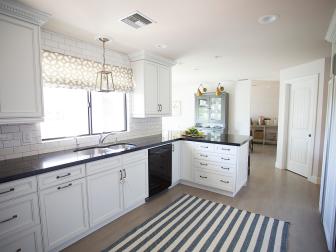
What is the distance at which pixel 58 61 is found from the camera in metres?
2.34

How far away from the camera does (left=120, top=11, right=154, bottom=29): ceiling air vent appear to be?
1.93 metres

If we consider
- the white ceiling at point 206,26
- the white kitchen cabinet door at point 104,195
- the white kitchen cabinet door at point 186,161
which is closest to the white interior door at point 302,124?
the white ceiling at point 206,26

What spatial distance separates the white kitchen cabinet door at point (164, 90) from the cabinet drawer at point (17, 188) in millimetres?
2367

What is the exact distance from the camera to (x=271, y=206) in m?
2.72

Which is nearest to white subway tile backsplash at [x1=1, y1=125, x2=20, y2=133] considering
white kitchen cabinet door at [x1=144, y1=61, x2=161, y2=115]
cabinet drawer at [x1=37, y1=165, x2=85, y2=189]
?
cabinet drawer at [x1=37, y1=165, x2=85, y2=189]

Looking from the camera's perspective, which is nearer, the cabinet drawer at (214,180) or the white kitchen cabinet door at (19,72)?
the white kitchen cabinet door at (19,72)

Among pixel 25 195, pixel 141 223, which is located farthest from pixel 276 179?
pixel 25 195

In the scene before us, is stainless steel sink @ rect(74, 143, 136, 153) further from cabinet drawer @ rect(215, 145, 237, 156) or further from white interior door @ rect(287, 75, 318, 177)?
white interior door @ rect(287, 75, 318, 177)

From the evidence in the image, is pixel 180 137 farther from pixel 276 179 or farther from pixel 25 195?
pixel 25 195

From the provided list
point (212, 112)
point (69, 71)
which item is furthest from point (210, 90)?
point (69, 71)

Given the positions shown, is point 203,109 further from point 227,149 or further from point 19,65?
point 19,65

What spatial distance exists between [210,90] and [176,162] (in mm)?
4026

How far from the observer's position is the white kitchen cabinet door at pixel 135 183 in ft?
8.19

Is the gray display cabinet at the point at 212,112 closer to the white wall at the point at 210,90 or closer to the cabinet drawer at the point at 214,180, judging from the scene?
the white wall at the point at 210,90
